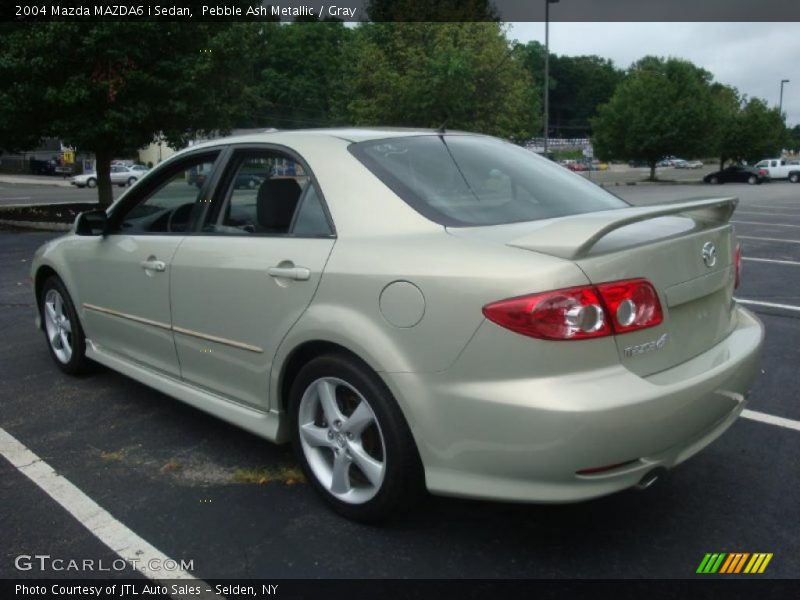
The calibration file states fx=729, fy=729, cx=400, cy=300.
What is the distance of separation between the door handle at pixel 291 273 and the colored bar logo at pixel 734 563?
6.00 ft

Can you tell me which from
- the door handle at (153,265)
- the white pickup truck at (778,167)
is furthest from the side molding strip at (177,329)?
the white pickup truck at (778,167)

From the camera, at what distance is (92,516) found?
304 centimetres

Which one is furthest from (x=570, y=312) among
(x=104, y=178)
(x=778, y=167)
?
(x=778, y=167)

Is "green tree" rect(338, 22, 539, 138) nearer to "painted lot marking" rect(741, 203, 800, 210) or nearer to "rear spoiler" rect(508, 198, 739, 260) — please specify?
"painted lot marking" rect(741, 203, 800, 210)

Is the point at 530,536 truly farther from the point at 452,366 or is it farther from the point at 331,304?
the point at 331,304

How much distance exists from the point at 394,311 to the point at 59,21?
513 inches

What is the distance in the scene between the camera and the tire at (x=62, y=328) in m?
4.74

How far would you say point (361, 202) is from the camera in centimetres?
294

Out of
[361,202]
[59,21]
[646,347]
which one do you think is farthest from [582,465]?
[59,21]

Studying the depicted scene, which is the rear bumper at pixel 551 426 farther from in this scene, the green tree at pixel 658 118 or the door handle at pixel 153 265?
the green tree at pixel 658 118

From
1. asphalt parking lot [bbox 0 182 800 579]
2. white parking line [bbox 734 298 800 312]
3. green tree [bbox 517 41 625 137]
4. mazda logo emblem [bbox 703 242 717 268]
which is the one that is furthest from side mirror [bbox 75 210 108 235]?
green tree [bbox 517 41 625 137]

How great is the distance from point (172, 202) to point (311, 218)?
4.19 feet

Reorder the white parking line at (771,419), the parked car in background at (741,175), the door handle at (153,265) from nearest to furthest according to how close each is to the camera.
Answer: the door handle at (153,265)
the white parking line at (771,419)
the parked car in background at (741,175)

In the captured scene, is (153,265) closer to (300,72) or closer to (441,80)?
(441,80)
